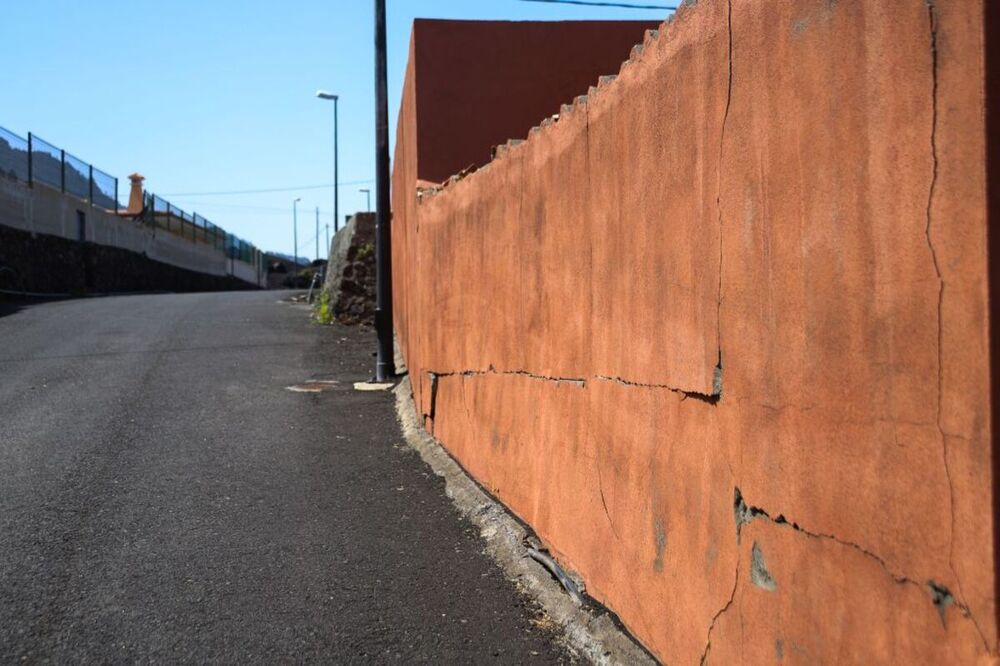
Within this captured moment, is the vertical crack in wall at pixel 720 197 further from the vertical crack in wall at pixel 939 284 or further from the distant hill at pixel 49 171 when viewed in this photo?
the distant hill at pixel 49 171

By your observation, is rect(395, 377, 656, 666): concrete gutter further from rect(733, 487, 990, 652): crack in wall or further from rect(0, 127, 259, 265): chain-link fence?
rect(0, 127, 259, 265): chain-link fence

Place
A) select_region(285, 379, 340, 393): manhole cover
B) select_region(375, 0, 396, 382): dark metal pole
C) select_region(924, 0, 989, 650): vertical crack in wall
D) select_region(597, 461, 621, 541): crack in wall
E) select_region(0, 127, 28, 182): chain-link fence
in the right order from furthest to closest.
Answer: select_region(0, 127, 28, 182): chain-link fence < select_region(375, 0, 396, 382): dark metal pole < select_region(285, 379, 340, 393): manhole cover < select_region(597, 461, 621, 541): crack in wall < select_region(924, 0, 989, 650): vertical crack in wall

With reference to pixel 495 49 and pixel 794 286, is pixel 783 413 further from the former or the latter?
pixel 495 49

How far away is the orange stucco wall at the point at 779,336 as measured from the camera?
7.16 feet

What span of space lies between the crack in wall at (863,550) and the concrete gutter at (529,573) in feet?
3.18

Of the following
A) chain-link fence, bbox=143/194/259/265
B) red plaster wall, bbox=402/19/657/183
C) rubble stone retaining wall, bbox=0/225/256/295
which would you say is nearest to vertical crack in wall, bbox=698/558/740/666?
red plaster wall, bbox=402/19/657/183

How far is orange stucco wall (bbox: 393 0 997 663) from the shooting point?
218cm

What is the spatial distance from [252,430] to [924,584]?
7530 millimetres

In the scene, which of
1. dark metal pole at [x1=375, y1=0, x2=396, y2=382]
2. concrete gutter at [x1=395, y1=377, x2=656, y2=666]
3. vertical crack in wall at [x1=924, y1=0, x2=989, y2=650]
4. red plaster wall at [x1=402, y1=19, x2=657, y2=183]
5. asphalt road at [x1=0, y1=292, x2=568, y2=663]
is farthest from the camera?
dark metal pole at [x1=375, y1=0, x2=396, y2=382]

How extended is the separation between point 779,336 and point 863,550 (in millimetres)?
657

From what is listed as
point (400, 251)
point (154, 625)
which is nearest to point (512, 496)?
point (154, 625)

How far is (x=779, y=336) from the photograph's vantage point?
289cm

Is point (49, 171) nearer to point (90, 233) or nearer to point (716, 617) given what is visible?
point (90, 233)

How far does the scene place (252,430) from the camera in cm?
911
